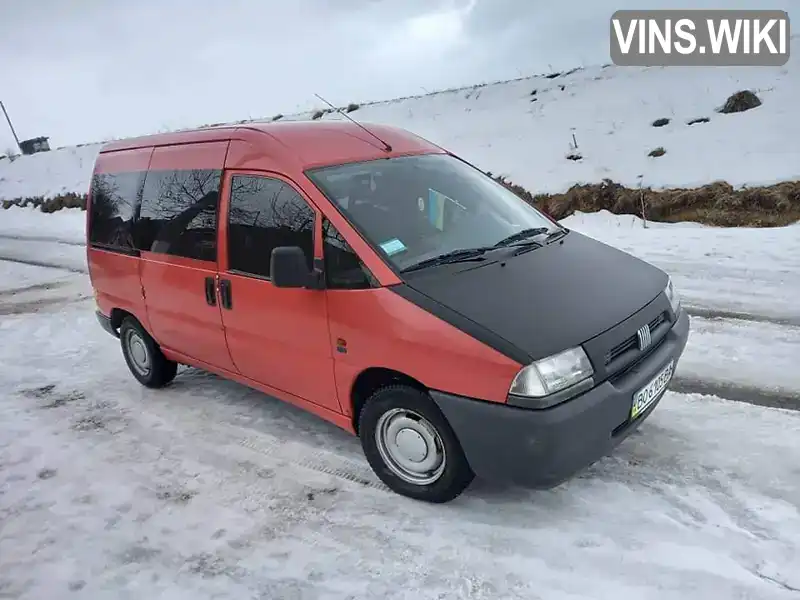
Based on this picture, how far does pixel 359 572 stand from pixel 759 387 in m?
3.08

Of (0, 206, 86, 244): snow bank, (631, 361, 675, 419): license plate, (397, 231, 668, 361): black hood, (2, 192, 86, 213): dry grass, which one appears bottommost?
(631, 361, 675, 419): license plate

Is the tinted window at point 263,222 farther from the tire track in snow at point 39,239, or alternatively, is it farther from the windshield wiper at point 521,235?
the tire track in snow at point 39,239

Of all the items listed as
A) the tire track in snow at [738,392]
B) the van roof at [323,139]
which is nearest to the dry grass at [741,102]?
the tire track in snow at [738,392]

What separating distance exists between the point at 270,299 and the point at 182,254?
1.08 metres

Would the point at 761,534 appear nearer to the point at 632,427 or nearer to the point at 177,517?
the point at 632,427

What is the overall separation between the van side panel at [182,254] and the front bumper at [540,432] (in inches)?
81.3

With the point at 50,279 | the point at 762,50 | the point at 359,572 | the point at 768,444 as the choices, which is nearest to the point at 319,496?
the point at 359,572

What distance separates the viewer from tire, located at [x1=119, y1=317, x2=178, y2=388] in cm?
547

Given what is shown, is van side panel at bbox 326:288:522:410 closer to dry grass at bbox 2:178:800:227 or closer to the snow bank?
dry grass at bbox 2:178:800:227

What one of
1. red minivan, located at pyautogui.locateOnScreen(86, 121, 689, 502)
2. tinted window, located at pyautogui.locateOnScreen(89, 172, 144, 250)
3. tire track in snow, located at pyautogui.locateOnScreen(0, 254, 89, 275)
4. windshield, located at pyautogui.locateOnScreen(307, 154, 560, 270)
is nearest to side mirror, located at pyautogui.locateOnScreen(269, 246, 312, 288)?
red minivan, located at pyautogui.locateOnScreen(86, 121, 689, 502)

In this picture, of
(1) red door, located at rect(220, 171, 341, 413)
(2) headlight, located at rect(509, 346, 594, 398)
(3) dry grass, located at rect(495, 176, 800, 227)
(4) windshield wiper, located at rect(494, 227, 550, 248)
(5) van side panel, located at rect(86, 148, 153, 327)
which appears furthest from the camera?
(3) dry grass, located at rect(495, 176, 800, 227)

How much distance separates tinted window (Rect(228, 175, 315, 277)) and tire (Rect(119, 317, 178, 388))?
5.55 feet

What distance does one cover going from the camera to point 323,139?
13.8 ft

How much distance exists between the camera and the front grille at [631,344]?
3.18 meters
